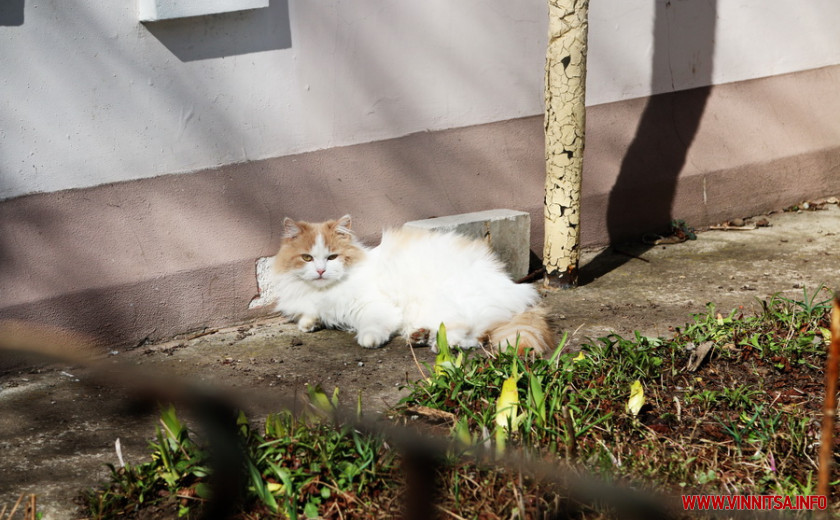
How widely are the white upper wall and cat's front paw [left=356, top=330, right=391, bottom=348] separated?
45.1 inches

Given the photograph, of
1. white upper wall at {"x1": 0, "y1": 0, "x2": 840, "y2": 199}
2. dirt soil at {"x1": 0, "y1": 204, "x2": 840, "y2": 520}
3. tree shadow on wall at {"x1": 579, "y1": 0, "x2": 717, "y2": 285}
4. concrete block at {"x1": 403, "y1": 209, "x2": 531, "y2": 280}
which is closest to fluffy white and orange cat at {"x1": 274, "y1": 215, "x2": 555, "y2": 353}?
dirt soil at {"x1": 0, "y1": 204, "x2": 840, "y2": 520}

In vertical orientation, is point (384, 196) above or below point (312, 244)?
above

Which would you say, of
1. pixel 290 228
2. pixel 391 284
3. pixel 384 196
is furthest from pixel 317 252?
pixel 384 196

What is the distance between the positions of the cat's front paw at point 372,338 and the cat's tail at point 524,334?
59cm

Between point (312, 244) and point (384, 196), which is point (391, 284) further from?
point (384, 196)

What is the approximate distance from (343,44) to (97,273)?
1.82 meters

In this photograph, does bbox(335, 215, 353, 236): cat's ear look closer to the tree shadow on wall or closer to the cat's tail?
the cat's tail

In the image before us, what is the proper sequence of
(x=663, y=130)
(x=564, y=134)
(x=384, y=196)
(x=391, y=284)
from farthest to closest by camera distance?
(x=663, y=130) < (x=384, y=196) < (x=564, y=134) < (x=391, y=284)

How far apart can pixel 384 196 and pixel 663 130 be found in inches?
88.8

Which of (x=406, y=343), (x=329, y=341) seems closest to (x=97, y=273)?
(x=329, y=341)

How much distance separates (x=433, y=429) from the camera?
3049 millimetres

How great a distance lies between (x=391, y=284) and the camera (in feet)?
14.6

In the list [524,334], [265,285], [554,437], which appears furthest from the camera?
[265,285]

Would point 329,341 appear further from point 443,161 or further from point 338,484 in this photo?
point 338,484
